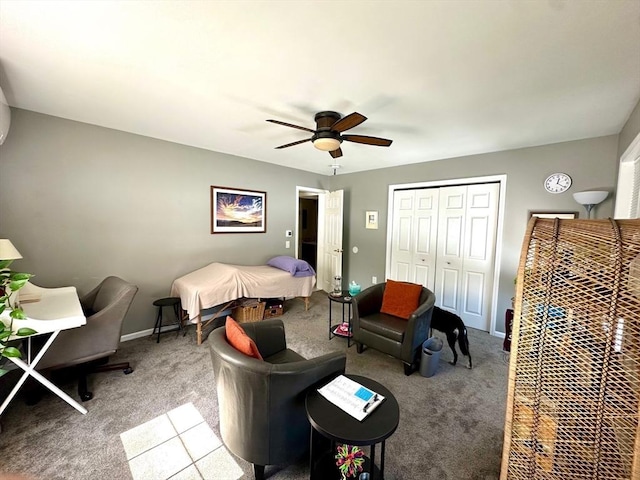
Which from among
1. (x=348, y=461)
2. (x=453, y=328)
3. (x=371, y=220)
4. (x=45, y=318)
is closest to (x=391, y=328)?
(x=453, y=328)

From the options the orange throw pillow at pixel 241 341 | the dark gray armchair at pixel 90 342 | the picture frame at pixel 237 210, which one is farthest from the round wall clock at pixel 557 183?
the dark gray armchair at pixel 90 342

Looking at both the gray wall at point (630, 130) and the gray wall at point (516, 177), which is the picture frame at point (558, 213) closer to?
the gray wall at point (516, 177)

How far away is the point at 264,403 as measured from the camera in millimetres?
1349

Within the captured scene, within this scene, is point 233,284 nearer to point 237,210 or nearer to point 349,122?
point 237,210

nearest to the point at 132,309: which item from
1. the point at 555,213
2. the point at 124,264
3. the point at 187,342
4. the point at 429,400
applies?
the point at 124,264

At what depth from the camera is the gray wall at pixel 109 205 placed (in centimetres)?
254

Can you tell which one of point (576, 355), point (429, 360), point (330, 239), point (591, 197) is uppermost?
point (591, 197)

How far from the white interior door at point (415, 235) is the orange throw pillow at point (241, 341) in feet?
11.2

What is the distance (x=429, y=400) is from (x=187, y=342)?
9.25 ft

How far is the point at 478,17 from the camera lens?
1.26 metres

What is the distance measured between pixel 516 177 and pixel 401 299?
2305 mm

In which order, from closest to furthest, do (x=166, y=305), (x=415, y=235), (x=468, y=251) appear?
(x=166, y=305) < (x=468, y=251) < (x=415, y=235)

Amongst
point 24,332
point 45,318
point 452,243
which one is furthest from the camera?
point 452,243

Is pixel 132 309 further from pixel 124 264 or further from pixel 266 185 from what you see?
pixel 266 185
